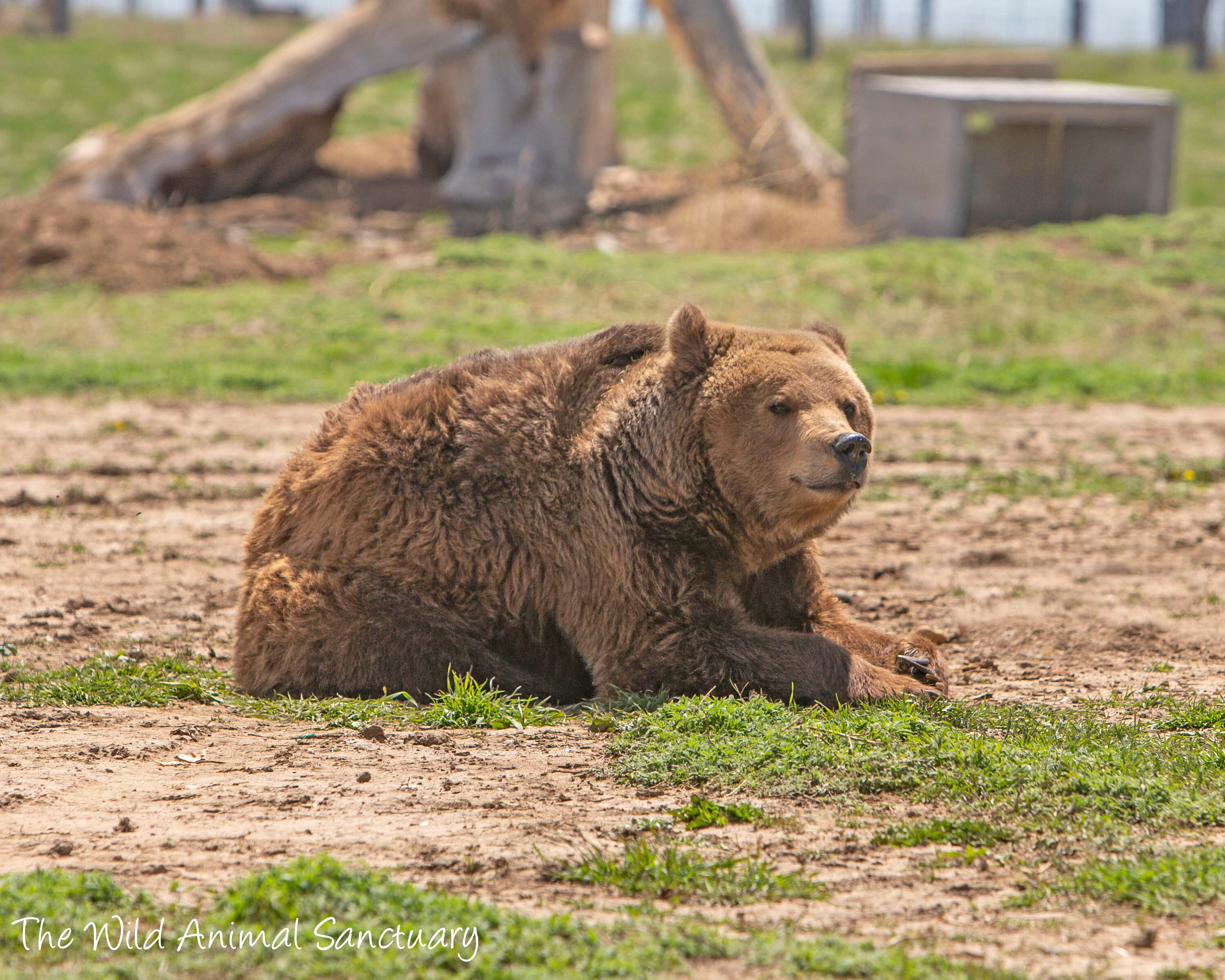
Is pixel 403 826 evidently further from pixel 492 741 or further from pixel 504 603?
pixel 504 603

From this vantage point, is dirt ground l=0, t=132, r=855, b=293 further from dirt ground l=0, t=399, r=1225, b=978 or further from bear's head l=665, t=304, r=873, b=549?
bear's head l=665, t=304, r=873, b=549

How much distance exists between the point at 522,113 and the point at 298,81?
3036mm

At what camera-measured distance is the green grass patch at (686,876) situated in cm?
348

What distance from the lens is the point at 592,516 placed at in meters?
5.09

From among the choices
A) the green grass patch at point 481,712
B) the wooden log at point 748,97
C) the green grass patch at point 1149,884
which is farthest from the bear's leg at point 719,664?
the wooden log at point 748,97

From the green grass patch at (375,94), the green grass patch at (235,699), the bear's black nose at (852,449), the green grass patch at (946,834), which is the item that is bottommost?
the green grass patch at (235,699)

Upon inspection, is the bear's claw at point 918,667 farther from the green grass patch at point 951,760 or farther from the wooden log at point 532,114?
the wooden log at point 532,114

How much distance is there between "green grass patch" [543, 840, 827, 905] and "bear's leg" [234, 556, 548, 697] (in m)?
1.55

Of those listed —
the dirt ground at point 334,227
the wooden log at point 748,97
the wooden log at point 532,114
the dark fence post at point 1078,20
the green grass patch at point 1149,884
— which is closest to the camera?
the green grass patch at point 1149,884

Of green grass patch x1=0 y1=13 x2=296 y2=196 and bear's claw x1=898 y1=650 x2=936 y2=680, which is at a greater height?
green grass patch x1=0 y1=13 x2=296 y2=196

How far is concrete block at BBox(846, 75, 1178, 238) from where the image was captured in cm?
1689

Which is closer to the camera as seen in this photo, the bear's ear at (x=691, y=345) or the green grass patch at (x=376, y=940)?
the green grass patch at (x=376, y=940)

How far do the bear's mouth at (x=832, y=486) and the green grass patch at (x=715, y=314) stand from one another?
20.2ft

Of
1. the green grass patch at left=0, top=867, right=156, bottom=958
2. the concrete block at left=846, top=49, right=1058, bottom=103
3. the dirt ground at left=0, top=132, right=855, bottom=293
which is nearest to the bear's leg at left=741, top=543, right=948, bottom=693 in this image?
the green grass patch at left=0, top=867, right=156, bottom=958
